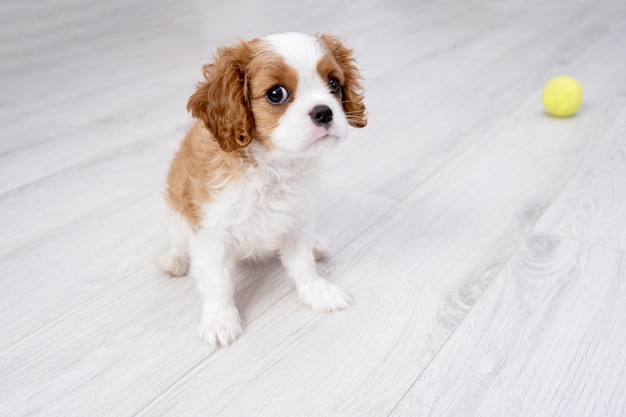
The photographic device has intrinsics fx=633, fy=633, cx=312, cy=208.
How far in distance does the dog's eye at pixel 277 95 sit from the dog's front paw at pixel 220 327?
1.72ft

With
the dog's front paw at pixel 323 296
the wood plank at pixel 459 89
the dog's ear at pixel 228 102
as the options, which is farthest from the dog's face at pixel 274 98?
the wood plank at pixel 459 89

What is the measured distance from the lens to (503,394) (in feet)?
4.32

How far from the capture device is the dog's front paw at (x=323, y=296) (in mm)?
1601

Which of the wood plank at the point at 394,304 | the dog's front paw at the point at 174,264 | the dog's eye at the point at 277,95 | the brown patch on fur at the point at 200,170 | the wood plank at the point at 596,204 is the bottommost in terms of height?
the wood plank at the point at 596,204

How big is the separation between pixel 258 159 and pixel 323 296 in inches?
15.8

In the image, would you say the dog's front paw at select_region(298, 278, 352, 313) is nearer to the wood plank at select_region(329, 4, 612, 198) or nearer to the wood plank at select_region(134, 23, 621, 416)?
the wood plank at select_region(134, 23, 621, 416)

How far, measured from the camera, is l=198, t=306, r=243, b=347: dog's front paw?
149 cm

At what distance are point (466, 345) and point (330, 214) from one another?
74 cm

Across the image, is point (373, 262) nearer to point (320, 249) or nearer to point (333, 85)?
point (320, 249)

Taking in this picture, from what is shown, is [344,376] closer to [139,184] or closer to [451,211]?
[451,211]

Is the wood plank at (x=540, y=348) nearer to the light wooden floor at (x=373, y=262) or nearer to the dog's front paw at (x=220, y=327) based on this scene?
the light wooden floor at (x=373, y=262)

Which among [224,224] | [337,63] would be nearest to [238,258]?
[224,224]

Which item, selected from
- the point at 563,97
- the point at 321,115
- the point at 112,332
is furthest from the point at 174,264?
the point at 563,97

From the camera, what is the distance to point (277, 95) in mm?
1359
